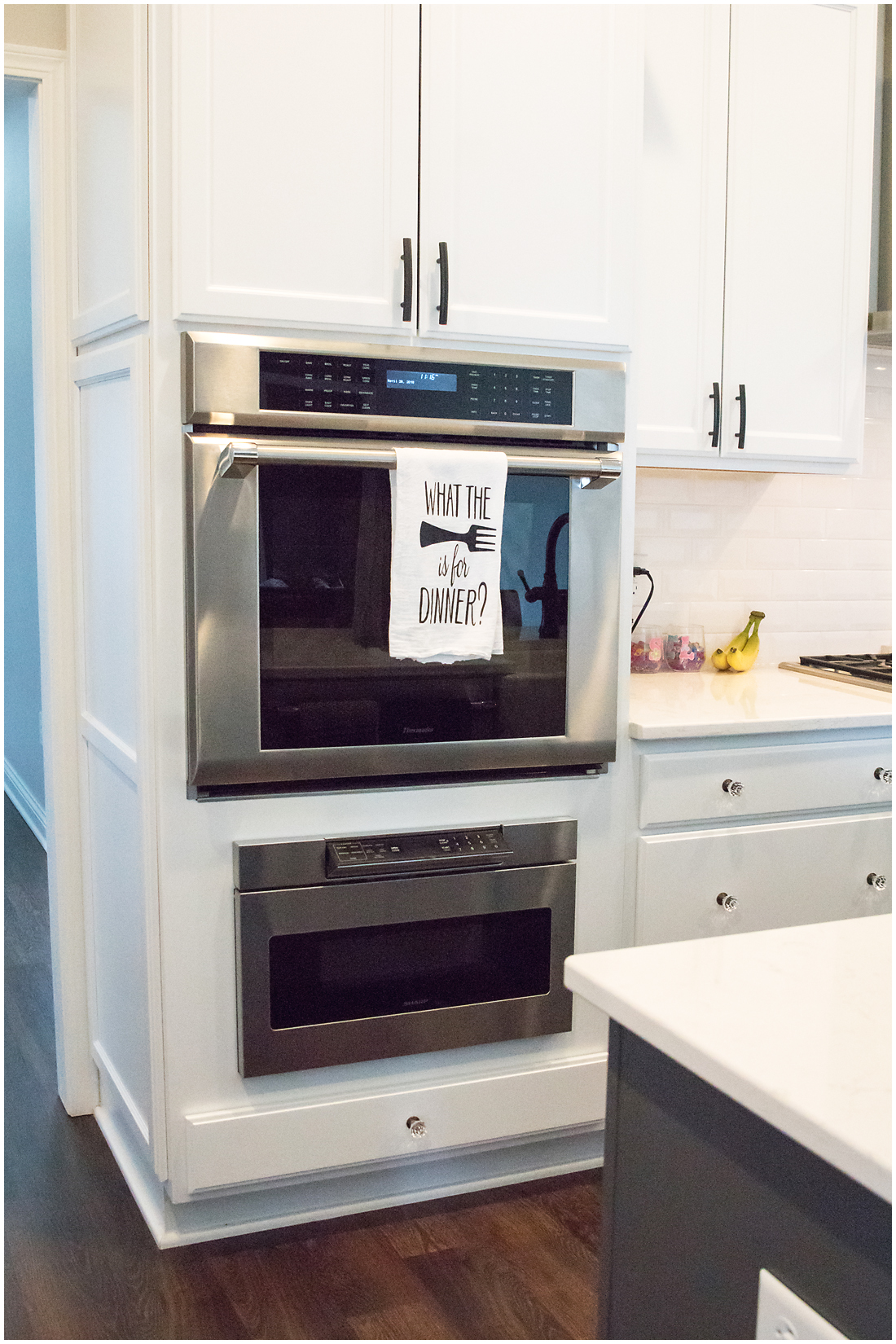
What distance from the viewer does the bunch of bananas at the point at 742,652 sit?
119 inches

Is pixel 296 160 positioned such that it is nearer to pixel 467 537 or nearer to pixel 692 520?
pixel 467 537

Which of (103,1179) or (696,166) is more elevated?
(696,166)

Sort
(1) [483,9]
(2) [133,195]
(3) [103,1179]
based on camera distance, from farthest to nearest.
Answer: (3) [103,1179] < (1) [483,9] < (2) [133,195]

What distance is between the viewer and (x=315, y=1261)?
81.6 inches

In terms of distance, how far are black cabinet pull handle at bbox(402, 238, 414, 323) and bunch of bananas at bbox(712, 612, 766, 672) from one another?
139cm

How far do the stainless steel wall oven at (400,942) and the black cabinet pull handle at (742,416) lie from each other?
997 millimetres

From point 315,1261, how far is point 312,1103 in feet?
0.86

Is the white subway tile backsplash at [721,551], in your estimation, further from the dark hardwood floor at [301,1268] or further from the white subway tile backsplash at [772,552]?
the dark hardwood floor at [301,1268]

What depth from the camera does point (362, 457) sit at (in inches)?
76.0

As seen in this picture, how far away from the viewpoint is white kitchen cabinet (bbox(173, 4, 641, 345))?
1875 mm

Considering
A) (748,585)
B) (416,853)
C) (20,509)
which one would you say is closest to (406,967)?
(416,853)

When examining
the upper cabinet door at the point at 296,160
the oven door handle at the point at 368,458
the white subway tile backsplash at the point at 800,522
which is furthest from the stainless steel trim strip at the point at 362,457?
the white subway tile backsplash at the point at 800,522

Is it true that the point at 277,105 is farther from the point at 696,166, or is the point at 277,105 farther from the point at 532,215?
the point at 696,166

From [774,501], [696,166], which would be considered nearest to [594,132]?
[696,166]
